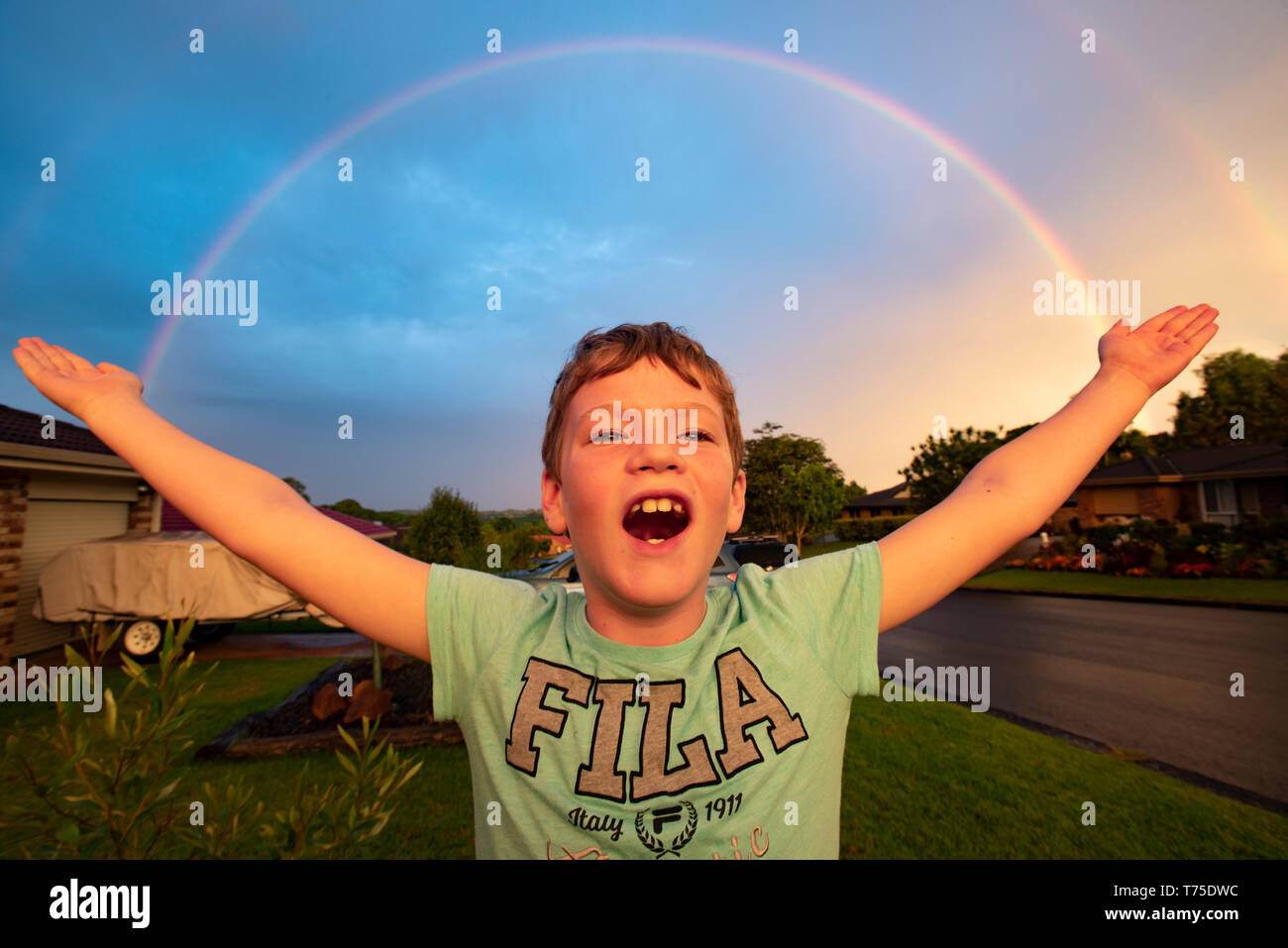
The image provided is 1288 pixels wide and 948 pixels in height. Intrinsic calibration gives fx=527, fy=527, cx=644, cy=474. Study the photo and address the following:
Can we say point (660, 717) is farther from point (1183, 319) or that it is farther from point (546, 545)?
point (546, 545)

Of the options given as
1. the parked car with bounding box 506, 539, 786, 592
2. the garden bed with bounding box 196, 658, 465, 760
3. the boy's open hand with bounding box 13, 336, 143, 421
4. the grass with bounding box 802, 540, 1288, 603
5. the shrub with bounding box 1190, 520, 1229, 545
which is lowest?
the grass with bounding box 802, 540, 1288, 603

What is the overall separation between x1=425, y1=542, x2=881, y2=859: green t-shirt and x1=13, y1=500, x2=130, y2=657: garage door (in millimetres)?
14439

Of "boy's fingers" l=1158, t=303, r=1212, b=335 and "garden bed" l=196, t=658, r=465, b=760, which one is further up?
"boy's fingers" l=1158, t=303, r=1212, b=335

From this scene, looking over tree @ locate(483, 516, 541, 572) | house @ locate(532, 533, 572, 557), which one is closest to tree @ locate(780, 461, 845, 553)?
house @ locate(532, 533, 572, 557)

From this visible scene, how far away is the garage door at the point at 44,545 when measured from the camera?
10164 mm

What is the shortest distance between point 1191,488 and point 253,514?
37.3m

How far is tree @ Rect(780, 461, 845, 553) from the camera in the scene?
38625 mm

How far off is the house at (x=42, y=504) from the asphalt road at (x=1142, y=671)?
1336 cm

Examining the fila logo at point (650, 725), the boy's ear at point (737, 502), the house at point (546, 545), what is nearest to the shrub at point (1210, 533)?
the house at point (546, 545)

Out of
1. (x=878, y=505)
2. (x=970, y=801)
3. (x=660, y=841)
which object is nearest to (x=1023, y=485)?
(x=660, y=841)

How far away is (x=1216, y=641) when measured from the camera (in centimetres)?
961

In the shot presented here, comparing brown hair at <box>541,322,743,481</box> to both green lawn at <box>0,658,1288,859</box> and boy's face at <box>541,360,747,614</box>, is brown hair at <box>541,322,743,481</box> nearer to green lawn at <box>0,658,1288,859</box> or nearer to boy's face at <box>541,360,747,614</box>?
boy's face at <box>541,360,747,614</box>

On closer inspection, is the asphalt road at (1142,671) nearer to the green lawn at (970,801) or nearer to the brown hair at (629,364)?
the green lawn at (970,801)
